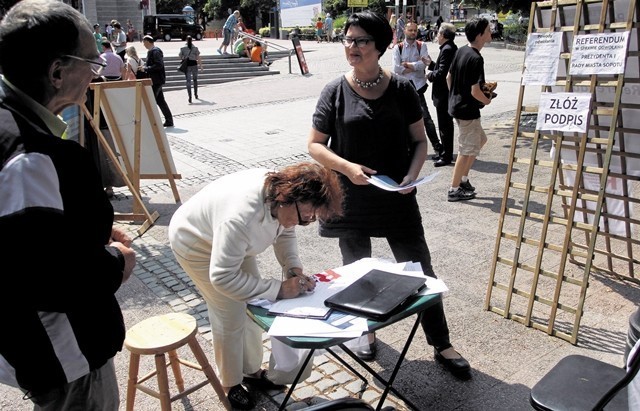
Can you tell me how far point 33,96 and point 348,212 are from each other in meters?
1.94

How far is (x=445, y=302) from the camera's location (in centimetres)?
411

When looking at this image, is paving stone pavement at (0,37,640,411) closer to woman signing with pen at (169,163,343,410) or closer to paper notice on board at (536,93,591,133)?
woman signing with pen at (169,163,343,410)

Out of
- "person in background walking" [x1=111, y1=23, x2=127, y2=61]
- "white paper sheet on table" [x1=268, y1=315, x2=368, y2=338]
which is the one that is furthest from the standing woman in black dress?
"person in background walking" [x1=111, y1=23, x2=127, y2=61]

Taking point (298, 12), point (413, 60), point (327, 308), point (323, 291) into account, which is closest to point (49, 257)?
point (327, 308)

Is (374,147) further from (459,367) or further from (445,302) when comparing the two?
(445,302)

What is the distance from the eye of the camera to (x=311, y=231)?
5668mm

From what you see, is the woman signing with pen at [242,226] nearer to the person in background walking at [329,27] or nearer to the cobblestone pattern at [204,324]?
the cobblestone pattern at [204,324]

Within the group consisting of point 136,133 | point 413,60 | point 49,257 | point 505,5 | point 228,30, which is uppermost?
point 228,30

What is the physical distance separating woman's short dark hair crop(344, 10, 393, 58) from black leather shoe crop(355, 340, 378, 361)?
1759mm

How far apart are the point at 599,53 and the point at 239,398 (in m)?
2.75

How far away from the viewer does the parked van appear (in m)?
38.1

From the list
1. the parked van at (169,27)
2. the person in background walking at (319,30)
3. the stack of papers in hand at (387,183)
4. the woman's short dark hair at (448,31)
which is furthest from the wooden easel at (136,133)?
the parked van at (169,27)

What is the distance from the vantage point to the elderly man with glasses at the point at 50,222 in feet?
5.01

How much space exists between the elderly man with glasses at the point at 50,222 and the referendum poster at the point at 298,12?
1083 inches
